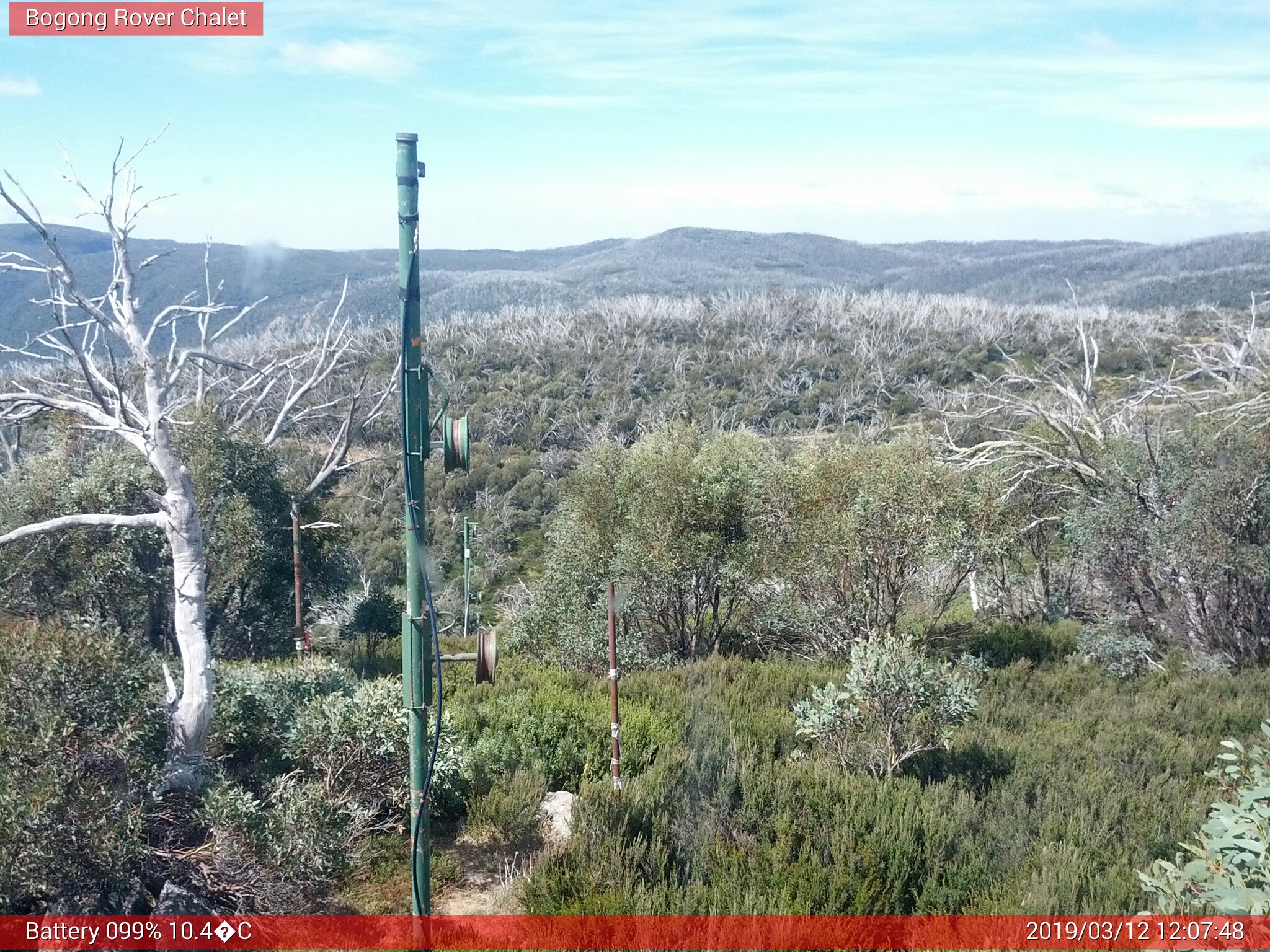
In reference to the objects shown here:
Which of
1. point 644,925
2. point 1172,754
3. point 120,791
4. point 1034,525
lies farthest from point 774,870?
point 1034,525

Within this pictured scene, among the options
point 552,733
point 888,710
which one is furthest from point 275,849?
point 888,710

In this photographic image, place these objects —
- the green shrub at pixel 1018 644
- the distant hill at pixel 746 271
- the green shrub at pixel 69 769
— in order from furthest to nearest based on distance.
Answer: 1. the distant hill at pixel 746 271
2. the green shrub at pixel 1018 644
3. the green shrub at pixel 69 769

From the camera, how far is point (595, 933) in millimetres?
5039

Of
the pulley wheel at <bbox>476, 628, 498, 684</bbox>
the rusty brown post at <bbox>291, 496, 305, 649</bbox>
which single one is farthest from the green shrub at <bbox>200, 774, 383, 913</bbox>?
the rusty brown post at <bbox>291, 496, 305, 649</bbox>

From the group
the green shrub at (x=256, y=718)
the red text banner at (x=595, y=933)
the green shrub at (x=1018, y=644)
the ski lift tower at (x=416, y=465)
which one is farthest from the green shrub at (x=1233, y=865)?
the green shrub at (x=1018, y=644)

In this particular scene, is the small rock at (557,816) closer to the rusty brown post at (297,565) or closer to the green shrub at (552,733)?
the green shrub at (552,733)

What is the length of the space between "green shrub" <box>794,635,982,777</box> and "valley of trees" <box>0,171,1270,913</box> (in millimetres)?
31

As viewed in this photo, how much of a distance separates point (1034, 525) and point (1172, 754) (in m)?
8.54

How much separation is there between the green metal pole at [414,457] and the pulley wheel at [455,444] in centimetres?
9

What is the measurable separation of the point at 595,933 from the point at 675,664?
8377 millimetres

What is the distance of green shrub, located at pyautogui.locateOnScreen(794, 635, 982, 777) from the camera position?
7.44 meters

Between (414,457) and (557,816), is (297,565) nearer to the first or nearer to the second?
(557,816)

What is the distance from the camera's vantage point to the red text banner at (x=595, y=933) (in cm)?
481

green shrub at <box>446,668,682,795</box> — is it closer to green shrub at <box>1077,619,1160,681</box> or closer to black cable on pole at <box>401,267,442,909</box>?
black cable on pole at <box>401,267,442,909</box>
